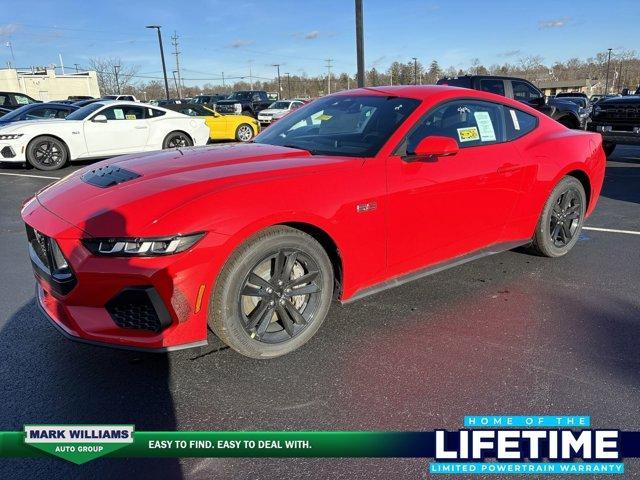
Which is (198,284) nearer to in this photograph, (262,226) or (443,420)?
(262,226)

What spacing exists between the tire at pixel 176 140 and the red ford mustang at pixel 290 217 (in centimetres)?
855

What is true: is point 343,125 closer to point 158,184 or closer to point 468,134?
point 468,134

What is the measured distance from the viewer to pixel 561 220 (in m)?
4.42

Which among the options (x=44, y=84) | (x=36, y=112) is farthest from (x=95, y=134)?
(x=44, y=84)

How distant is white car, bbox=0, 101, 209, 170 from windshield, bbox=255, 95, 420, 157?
8286mm

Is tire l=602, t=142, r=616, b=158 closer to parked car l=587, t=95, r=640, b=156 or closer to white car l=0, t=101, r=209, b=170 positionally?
parked car l=587, t=95, r=640, b=156

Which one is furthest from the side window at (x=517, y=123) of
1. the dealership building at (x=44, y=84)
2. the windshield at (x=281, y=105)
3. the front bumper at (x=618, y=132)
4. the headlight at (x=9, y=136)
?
the dealership building at (x=44, y=84)

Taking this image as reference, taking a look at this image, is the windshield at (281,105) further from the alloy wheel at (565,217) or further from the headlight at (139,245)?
the headlight at (139,245)

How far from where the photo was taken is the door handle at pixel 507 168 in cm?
367

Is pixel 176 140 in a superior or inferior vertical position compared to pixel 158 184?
inferior

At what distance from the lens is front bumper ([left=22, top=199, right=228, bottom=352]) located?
2.29 meters

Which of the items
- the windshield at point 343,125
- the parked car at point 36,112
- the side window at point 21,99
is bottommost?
the windshield at point 343,125

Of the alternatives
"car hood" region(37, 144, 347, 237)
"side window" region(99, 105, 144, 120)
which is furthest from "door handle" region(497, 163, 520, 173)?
"side window" region(99, 105, 144, 120)

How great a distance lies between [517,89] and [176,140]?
829 centimetres
